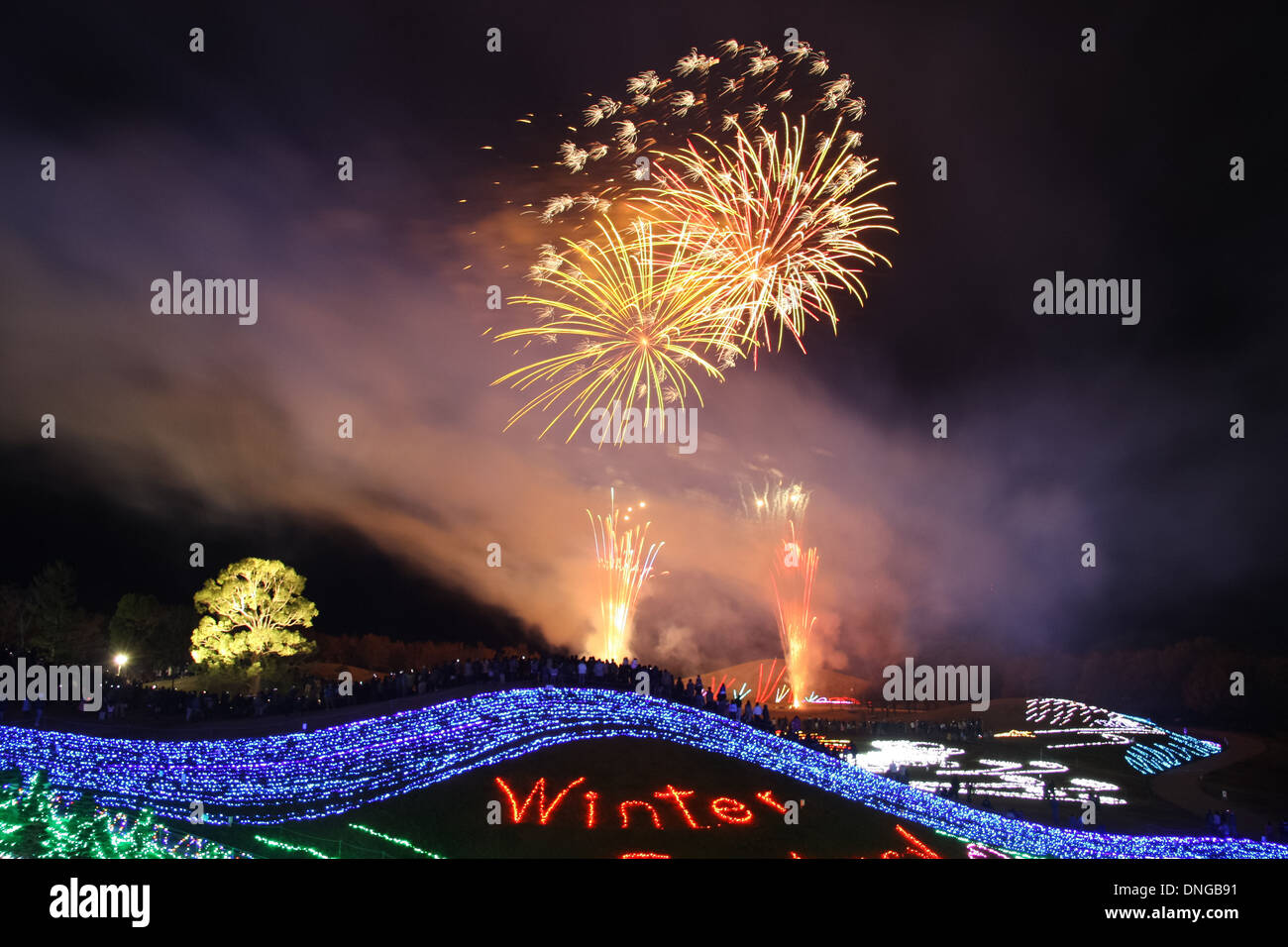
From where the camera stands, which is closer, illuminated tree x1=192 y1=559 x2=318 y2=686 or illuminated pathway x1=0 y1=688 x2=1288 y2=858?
illuminated pathway x1=0 y1=688 x2=1288 y2=858

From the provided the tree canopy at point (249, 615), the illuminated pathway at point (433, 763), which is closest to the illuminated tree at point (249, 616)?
the tree canopy at point (249, 615)

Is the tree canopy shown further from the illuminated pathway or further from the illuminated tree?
the illuminated pathway

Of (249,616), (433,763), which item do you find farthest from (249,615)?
(433,763)

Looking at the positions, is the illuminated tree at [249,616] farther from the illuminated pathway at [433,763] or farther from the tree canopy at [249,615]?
the illuminated pathway at [433,763]

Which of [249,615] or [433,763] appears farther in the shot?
[249,615]

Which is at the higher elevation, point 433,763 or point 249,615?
point 249,615

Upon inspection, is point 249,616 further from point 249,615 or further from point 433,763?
point 433,763

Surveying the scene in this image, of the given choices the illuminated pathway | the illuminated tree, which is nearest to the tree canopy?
the illuminated tree
